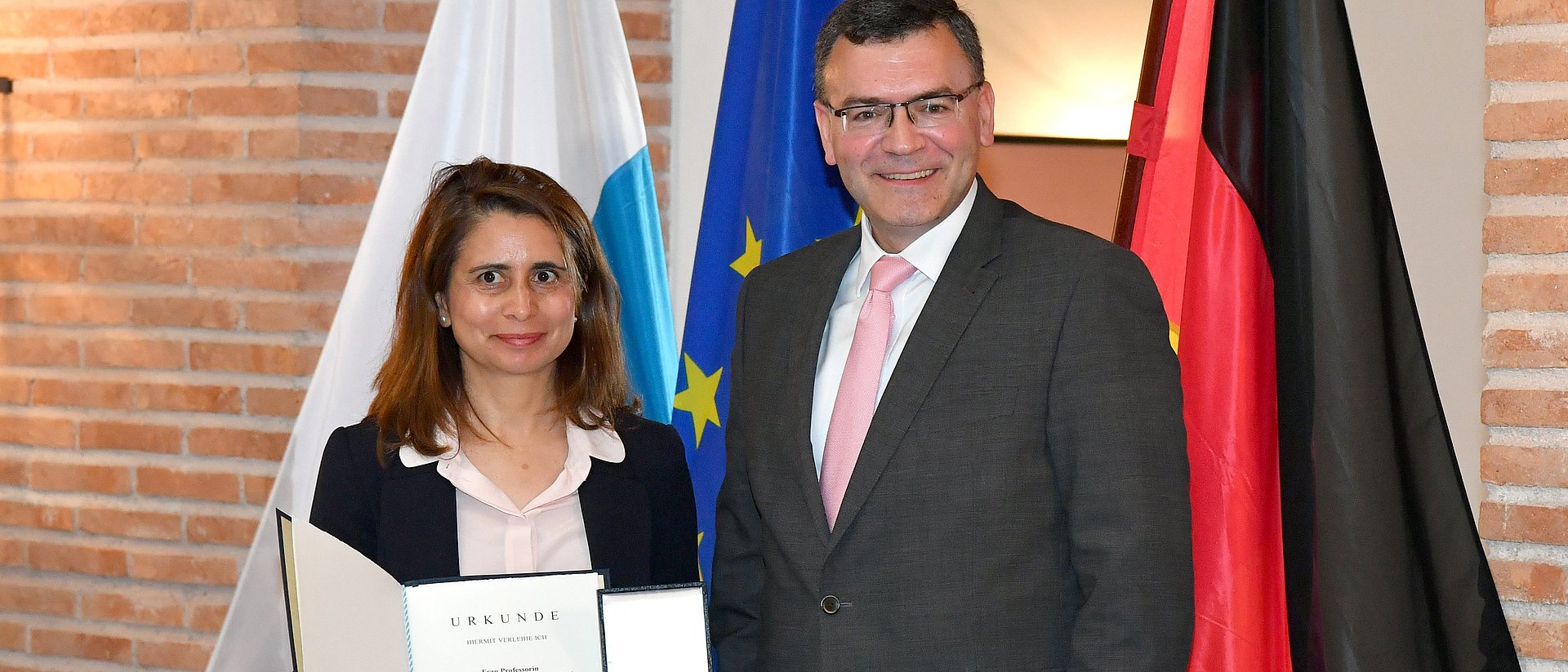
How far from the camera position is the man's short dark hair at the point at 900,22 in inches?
67.7

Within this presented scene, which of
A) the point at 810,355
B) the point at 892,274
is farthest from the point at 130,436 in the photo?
the point at 892,274

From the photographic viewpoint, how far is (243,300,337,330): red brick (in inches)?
125

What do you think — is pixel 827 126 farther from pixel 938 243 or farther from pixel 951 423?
pixel 951 423

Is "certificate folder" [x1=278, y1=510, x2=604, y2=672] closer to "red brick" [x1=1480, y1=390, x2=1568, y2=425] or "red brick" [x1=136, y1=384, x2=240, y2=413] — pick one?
"red brick" [x1=1480, y1=390, x2=1568, y2=425]

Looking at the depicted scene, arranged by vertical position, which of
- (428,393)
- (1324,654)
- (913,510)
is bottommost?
(1324,654)

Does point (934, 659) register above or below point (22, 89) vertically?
below

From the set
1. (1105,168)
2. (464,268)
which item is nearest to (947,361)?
(464,268)

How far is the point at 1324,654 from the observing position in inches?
76.1

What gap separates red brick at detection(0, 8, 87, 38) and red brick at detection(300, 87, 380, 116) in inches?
27.0

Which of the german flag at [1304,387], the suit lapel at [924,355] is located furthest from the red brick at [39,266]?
the german flag at [1304,387]

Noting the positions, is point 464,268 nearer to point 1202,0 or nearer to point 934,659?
point 934,659

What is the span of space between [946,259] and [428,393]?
0.84 metres

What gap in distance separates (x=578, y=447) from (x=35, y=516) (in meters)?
2.20

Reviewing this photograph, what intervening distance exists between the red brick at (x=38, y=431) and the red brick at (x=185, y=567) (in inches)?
14.7
